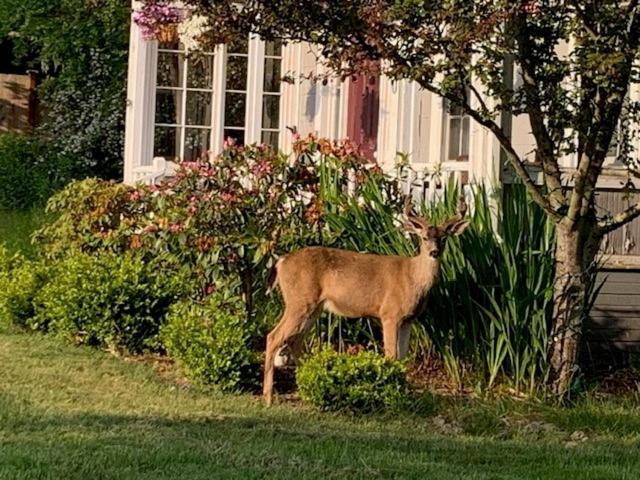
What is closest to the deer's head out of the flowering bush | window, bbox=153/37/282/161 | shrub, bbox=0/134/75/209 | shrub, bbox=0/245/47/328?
the flowering bush

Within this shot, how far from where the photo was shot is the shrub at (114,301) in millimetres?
10461

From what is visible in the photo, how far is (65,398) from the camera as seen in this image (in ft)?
28.0

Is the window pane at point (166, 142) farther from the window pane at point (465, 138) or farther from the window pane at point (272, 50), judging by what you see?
the window pane at point (465, 138)

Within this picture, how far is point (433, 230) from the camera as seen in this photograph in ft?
28.8

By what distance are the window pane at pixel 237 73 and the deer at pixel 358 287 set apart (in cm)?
546

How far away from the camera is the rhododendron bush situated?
9906 mm

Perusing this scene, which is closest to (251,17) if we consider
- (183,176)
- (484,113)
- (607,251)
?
(484,113)

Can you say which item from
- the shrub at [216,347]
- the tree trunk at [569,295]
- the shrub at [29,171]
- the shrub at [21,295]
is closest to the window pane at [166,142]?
the shrub at [21,295]

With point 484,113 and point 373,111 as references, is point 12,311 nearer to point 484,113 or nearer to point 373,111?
point 373,111

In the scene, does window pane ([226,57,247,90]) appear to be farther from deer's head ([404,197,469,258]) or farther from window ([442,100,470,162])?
deer's head ([404,197,469,258])

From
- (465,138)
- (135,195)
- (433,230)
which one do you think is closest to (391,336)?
(433,230)

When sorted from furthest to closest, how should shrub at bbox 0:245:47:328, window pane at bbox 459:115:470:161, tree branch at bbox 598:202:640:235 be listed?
1. shrub at bbox 0:245:47:328
2. window pane at bbox 459:115:470:161
3. tree branch at bbox 598:202:640:235

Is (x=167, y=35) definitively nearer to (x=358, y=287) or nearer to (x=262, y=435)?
(x=358, y=287)

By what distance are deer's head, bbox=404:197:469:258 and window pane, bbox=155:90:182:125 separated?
5838mm
